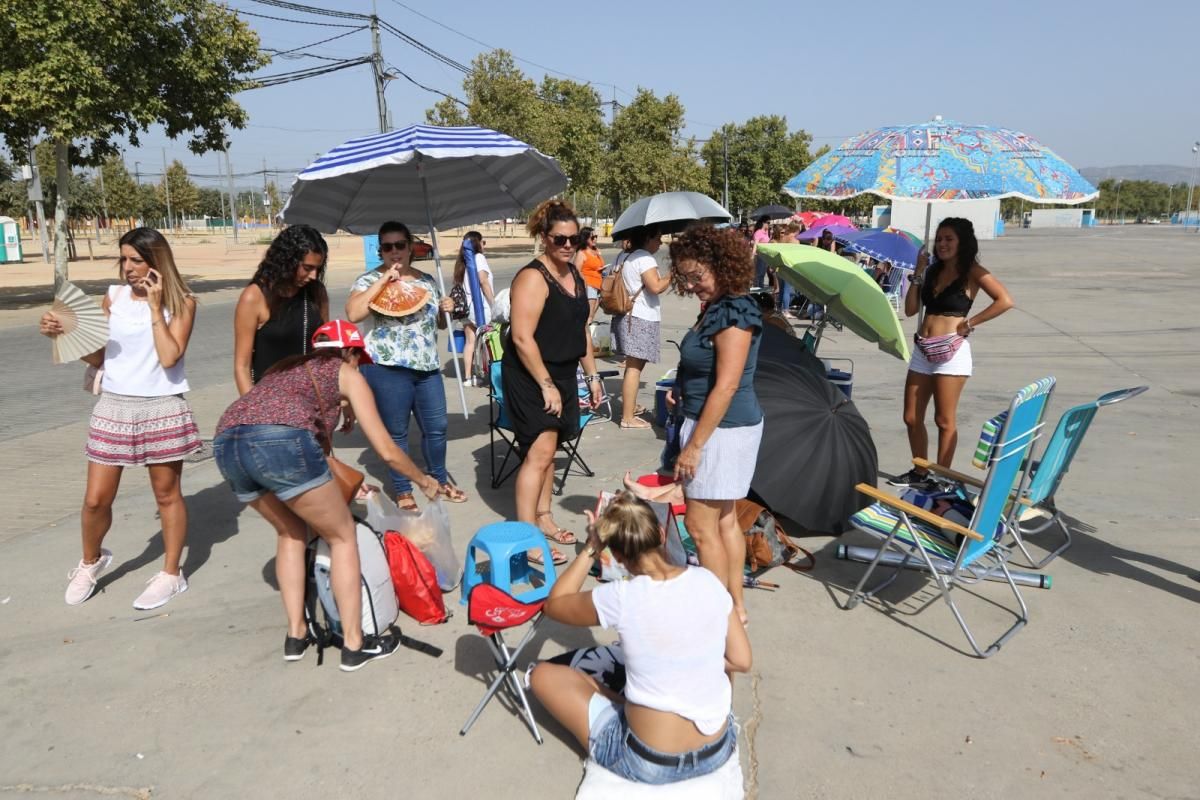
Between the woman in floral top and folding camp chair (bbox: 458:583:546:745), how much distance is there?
78.4 inches

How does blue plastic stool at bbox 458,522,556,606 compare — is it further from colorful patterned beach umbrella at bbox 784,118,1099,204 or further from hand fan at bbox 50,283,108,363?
colorful patterned beach umbrella at bbox 784,118,1099,204

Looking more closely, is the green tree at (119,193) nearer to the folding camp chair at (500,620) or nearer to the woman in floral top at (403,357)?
the woman in floral top at (403,357)

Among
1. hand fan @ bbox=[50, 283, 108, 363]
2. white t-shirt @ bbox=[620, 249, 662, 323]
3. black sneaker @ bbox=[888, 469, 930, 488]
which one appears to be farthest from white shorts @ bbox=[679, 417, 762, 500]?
white t-shirt @ bbox=[620, 249, 662, 323]

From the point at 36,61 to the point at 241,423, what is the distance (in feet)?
53.8

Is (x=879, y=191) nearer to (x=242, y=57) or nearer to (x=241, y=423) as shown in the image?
(x=241, y=423)

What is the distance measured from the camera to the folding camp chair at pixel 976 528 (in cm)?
342

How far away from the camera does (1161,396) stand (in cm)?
796

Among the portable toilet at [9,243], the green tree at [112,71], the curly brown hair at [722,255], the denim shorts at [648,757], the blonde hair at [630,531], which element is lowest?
the denim shorts at [648,757]

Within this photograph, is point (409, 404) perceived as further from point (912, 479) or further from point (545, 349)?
point (912, 479)

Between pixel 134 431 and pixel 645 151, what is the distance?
42.4m

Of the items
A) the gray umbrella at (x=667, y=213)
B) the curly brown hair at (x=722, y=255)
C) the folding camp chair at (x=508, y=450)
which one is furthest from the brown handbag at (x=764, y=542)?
the gray umbrella at (x=667, y=213)

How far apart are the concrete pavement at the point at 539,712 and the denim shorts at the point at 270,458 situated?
848 mm

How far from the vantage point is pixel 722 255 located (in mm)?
3143

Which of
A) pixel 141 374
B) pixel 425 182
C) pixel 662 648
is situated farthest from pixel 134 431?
pixel 425 182
